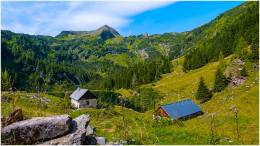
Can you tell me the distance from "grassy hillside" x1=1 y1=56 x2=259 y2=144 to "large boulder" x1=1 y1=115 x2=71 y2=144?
2.07 metres

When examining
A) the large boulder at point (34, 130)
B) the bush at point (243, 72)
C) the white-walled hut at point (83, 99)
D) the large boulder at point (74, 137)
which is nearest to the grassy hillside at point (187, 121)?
the bush at point (243, 72)

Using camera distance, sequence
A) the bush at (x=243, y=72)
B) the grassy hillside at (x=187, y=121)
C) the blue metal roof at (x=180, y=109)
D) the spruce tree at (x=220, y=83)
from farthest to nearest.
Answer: the bush at (x=243, y=72)
the spruce tree at (x=220, y=83)
the blue metal roof at (x=180, y=109)
the grassy hillside at (x=187, y=121)

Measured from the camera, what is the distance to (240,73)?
393ft

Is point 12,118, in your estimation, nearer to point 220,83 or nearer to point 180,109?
point 180,109

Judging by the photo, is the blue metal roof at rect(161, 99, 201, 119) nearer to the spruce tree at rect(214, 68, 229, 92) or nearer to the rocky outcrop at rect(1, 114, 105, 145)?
the spruce tree at rect(214, 68, 229, 92)

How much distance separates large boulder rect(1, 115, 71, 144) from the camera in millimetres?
11633

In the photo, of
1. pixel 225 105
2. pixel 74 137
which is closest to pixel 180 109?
pixel 225 105

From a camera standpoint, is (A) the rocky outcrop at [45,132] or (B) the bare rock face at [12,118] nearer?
(A) the rocky outcrop at [45,132]

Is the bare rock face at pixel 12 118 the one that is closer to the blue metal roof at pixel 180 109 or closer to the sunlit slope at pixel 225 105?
the sunlit slope at pixel 225 105

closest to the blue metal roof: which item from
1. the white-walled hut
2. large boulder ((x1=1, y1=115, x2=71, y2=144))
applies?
the white-walled hut

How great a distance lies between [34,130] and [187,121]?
2661 inches

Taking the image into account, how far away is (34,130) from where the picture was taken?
39.1 ft

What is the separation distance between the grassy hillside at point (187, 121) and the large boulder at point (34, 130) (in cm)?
207

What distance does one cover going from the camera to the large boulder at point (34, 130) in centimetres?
1163
